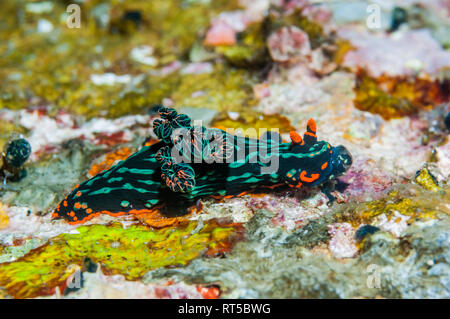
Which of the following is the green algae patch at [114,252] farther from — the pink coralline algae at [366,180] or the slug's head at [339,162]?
the pink coralline algae at [366,180]

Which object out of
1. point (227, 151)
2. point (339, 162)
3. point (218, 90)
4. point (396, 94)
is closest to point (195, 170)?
point (227, 151)

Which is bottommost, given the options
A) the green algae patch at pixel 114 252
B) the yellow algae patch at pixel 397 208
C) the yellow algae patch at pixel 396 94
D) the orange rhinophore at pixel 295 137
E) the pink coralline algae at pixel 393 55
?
the green algae patch at pixel 114 252

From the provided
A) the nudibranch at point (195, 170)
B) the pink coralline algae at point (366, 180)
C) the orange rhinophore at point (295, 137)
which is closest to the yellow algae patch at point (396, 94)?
the pink coralline algae at point (366, 180)

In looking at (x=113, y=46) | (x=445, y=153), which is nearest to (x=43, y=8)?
(x=113, y=46)

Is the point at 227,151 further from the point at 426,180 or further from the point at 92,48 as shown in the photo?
the point at 92,48

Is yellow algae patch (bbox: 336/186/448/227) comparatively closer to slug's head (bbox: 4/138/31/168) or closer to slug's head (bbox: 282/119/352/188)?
slug's head (bbox: 282/119/352/188)
